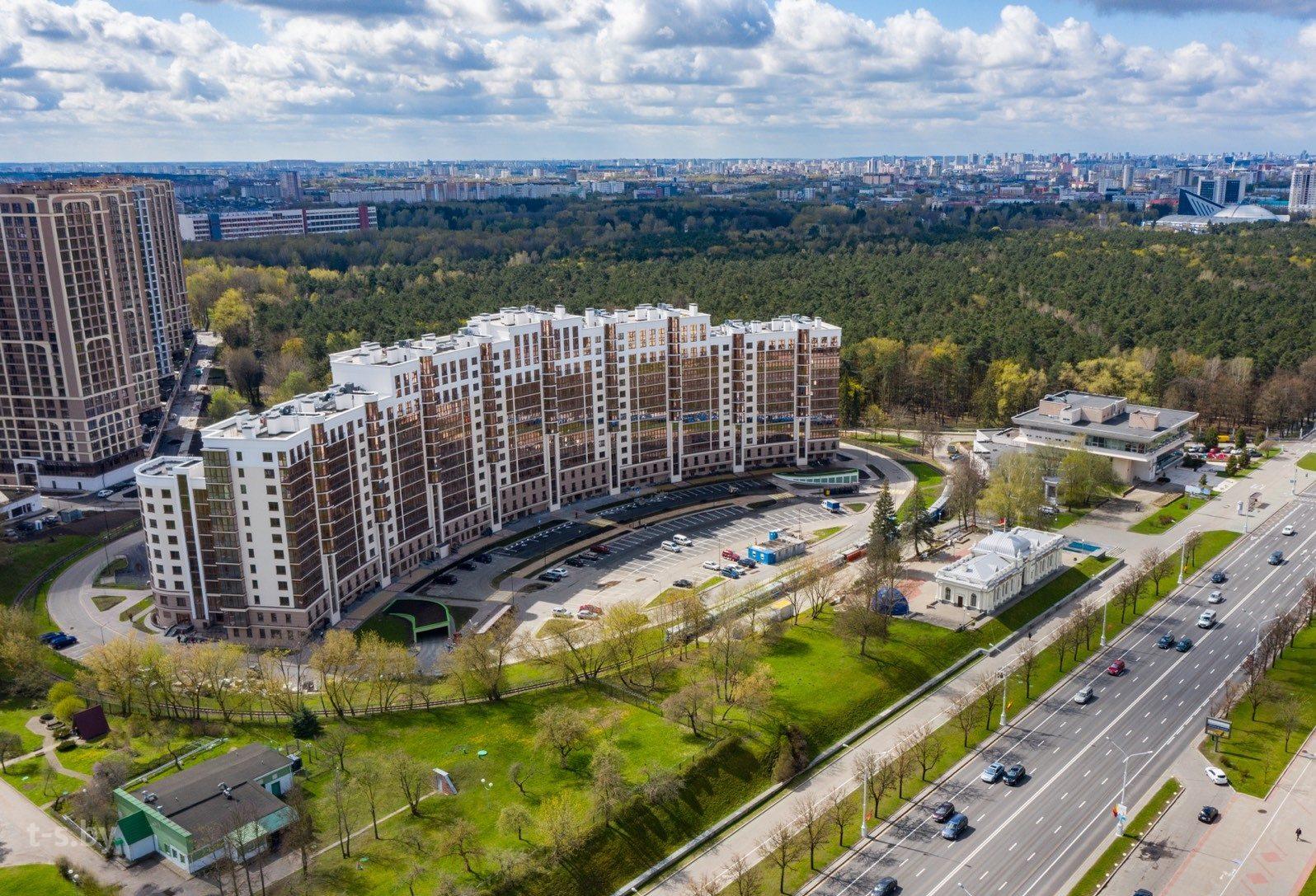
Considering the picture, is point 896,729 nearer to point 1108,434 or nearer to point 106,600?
point 1108,434

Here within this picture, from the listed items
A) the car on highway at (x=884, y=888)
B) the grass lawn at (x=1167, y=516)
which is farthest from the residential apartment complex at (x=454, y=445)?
the car on highway at (x=884, y=888)

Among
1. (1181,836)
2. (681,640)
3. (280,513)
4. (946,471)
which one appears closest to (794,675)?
(681,640)

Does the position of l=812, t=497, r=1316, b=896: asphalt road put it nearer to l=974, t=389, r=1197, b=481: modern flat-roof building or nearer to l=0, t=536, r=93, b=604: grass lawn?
l=974, t=389, r=1197, b=481: modern flat-roof building

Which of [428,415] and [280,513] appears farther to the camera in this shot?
[428,415]

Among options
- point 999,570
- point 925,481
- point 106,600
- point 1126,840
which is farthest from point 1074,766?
point 106,600

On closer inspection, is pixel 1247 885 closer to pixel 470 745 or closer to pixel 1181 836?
pixel 1181 836

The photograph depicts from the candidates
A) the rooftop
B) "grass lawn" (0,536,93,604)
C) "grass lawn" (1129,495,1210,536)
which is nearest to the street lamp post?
"grass lawn" (1129,495,1210,536)
